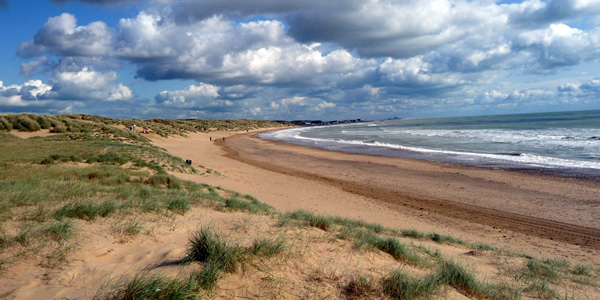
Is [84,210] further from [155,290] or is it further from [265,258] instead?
[265,258]

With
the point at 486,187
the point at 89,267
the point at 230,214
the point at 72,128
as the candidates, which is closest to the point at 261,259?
the point at 89,267

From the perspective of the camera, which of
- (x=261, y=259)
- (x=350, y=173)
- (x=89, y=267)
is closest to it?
(x=89, y=267)

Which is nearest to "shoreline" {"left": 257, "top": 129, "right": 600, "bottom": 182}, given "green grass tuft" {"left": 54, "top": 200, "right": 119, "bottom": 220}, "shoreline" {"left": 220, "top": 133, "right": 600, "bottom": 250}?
"shoreline" {"left": 220, "top": 133, "right": 600, "bottom": 250}

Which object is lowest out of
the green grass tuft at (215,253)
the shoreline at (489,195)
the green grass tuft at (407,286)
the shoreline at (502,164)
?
the shoreline at (489,195)

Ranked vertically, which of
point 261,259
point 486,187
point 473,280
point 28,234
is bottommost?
point 486,187

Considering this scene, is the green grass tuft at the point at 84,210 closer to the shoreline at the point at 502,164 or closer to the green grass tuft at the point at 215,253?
the green grass tuft at the point at 215,253

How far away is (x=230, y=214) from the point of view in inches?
294

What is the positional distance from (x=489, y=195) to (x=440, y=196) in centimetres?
223

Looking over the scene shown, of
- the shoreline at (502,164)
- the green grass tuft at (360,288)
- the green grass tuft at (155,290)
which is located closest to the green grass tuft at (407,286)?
the green grass tuft at (360,288)

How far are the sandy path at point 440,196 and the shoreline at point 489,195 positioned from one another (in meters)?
0.04

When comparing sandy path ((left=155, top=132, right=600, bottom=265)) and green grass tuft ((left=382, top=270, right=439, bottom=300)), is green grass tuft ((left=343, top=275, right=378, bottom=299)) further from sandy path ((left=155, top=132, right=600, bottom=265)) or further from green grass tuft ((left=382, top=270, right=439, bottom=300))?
sandy path ((left=155, top=132, right=600, bottom=265))

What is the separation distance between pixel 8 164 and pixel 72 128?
82.1 feet

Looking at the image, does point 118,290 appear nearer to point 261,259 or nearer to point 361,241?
point 261,259

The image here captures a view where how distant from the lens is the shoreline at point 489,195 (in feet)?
35.7
